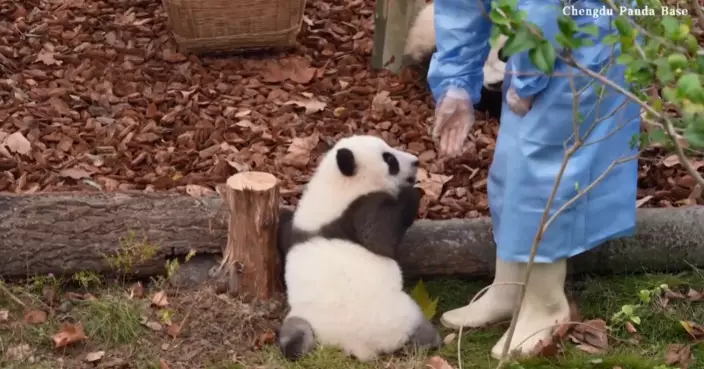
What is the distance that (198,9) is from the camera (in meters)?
5.92

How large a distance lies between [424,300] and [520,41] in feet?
6.78

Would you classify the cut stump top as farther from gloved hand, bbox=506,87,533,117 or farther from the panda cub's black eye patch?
gloved hand, bbox=506,87,533,117

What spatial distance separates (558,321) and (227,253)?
4.70ft

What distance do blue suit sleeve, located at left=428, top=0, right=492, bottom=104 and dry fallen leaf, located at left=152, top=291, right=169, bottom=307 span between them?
1.45m

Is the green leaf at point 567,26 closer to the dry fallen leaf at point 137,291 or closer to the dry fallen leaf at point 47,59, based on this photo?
the dry fallen leaf at point 137,291

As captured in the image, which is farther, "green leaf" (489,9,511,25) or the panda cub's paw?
the panda cub's paw

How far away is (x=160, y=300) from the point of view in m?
4.17

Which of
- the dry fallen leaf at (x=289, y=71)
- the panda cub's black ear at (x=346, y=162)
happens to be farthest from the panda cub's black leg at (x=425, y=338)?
the dry fallen leaf at (x=289, y=71)

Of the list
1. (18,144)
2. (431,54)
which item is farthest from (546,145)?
(18,144)

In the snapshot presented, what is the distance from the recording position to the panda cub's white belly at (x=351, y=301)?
380 cm

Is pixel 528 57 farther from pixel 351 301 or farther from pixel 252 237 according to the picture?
pixel 252 237

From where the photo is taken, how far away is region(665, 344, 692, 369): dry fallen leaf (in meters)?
3.85

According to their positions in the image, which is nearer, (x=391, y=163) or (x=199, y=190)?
(x=391, y=163)

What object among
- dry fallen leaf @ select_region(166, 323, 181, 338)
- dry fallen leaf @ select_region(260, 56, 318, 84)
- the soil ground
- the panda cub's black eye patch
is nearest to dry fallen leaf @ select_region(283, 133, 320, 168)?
dry fallen leaf @ select_region(260, 56, 318, 84)
